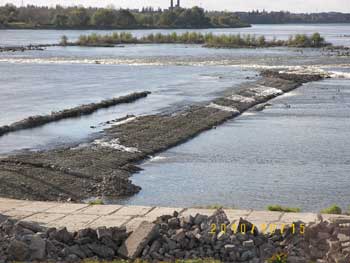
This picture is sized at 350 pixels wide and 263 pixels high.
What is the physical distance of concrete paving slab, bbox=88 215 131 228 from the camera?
12391mm

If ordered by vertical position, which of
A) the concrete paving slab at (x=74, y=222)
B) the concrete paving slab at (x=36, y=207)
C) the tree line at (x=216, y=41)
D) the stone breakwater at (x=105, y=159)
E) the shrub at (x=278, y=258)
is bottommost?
the tree line at (x=216, y=41)

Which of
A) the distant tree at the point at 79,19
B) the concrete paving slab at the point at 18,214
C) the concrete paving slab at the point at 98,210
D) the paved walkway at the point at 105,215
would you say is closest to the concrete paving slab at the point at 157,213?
the paved walkway at the point at 105,215

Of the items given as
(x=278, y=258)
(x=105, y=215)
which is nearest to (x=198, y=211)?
(x=105, y=215)

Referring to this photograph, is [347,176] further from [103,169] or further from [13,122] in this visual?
[13,122]

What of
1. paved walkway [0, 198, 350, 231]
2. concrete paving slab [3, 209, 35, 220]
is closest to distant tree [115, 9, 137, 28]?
paved walkway [0, 198, 350, 231]

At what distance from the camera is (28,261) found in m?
10.5

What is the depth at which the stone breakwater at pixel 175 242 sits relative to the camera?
34.3 feet

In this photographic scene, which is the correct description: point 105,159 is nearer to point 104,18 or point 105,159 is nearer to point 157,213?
point 157,213

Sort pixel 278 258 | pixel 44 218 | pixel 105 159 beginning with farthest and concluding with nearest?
pixel 105 159 → pixel 44 218 → pixel 278 258

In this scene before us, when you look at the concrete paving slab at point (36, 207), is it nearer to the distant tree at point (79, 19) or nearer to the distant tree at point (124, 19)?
the distant tree at point (79, 19)

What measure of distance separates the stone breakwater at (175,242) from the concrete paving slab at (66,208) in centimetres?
232

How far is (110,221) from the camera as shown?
12664mm

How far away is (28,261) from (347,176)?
13038mm

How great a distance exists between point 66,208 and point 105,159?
8856mm
